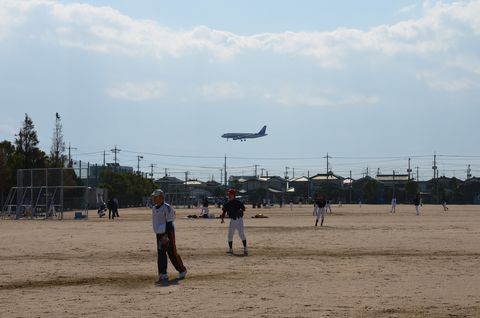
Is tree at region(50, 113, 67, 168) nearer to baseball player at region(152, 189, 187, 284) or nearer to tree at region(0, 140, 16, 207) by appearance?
tree at region(0, 140, 16, 207)

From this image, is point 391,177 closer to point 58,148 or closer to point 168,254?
point 58,148

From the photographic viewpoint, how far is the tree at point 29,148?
7506 cm

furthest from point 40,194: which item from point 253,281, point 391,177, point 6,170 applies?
point 391,177

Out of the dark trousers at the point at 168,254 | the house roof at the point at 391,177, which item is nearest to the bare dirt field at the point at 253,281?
the dark trousers at the point at 168,254

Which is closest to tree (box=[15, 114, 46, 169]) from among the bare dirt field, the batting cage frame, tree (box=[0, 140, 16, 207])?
tree (box=[0, 140, 16, 207])

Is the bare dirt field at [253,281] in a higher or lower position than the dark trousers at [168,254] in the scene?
lower

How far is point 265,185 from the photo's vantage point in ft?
582

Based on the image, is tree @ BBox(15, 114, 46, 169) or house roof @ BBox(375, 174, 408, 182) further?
house roof @ BBox(375, 174, 408, 182)

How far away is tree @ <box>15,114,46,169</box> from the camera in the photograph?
75.1 metres

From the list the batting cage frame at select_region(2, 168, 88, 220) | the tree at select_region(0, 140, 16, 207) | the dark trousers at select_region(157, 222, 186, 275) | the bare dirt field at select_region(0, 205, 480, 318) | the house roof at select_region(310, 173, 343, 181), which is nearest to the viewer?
the bare dirt field at select_region(0, 205, 480, 318)

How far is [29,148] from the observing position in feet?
250

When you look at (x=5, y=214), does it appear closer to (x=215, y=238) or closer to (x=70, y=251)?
(x=215, y=238)

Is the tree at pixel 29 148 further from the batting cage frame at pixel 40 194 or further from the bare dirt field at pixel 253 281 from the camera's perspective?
the bare dirt field at pixel 253 281

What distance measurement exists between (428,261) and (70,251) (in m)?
9.44
